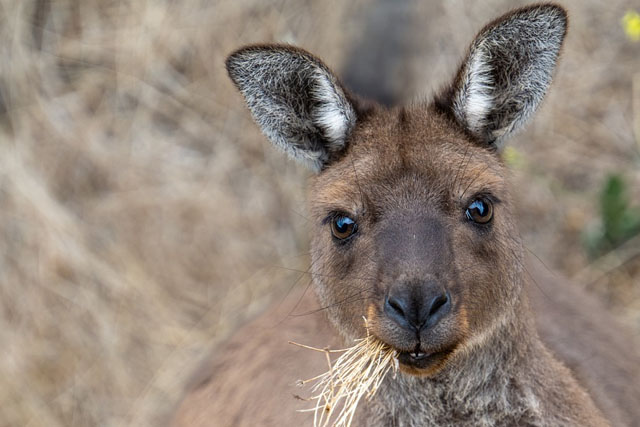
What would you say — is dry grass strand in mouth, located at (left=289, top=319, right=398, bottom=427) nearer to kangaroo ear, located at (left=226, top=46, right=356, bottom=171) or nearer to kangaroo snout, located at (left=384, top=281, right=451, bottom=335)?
kangaroo snout, located at (left=384, top=281, right=451, bottom=335)

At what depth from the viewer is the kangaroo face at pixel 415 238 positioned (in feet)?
10.3

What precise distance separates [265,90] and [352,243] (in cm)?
79

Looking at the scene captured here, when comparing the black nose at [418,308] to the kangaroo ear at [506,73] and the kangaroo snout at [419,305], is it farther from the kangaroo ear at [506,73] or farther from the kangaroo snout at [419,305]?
the kangaroo ear at [506,73]

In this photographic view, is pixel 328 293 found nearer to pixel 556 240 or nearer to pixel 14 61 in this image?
pixel 556 240

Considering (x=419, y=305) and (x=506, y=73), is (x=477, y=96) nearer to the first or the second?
(x=506, y=73)

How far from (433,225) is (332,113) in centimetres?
75

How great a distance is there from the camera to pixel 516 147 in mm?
7359

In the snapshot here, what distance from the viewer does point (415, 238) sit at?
3262mm

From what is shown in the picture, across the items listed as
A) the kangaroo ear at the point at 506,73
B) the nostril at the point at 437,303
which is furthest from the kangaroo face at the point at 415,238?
the kangaroo ear at the point at 506,73

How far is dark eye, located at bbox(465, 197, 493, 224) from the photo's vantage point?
11.3 ft

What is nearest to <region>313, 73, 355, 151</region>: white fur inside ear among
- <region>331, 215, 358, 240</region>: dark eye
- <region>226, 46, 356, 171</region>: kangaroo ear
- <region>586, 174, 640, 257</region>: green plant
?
<region>226, 46, 356, 171</region>: kangaroo ear

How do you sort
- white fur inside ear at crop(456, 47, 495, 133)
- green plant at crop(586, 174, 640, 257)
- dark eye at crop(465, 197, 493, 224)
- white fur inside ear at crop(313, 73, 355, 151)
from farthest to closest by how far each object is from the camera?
green plant at crop(586, 174, 640, 257), white fur inside ear at crop(313, 73, 355, 151), white fur inside ear at crop(456, 47, 495, 133), dark eye at crop(465, 197, 493, 224)

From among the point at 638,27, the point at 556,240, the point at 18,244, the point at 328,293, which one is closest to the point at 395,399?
the point at 328,293

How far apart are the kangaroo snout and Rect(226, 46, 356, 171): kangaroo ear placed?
953mm
